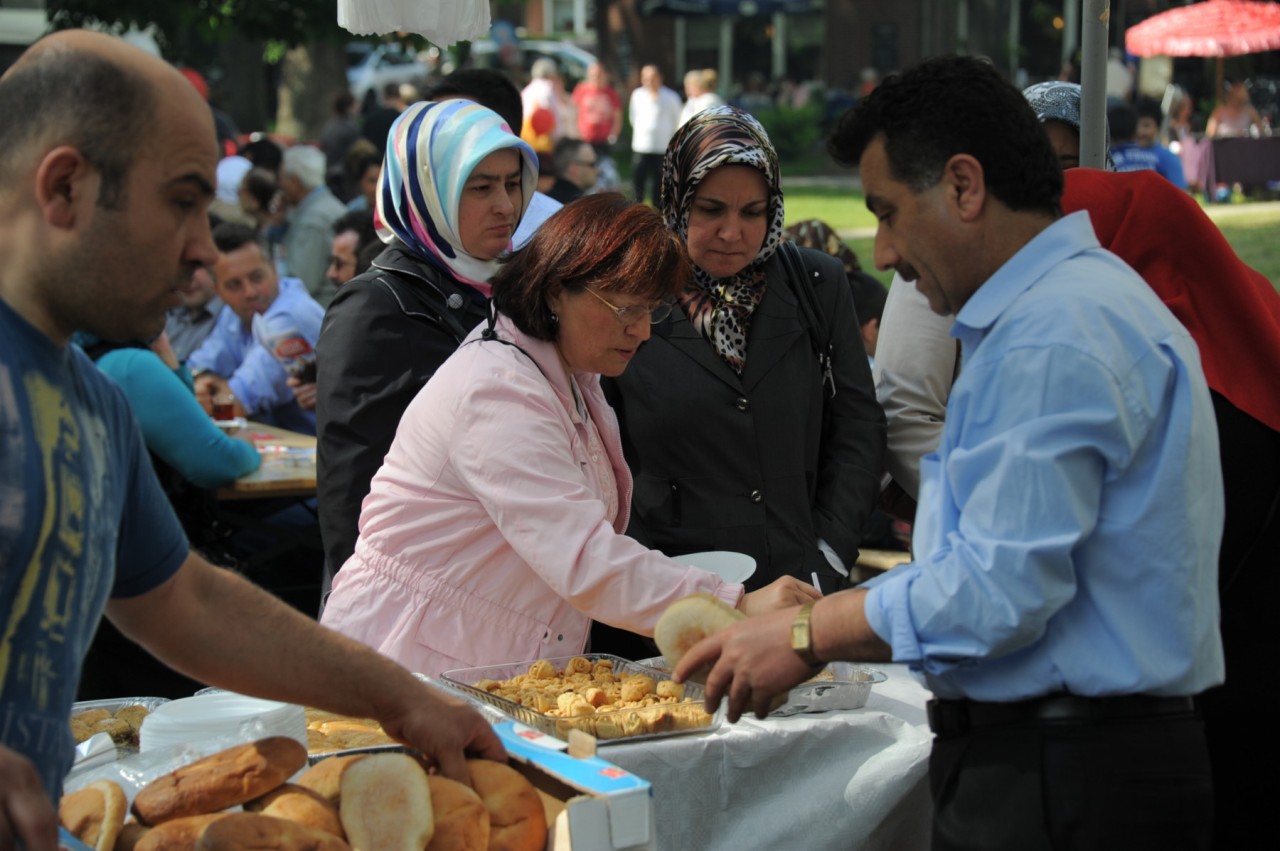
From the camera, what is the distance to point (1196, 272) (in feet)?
8.39

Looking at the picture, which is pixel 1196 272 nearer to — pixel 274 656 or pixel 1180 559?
pixel 1180 559

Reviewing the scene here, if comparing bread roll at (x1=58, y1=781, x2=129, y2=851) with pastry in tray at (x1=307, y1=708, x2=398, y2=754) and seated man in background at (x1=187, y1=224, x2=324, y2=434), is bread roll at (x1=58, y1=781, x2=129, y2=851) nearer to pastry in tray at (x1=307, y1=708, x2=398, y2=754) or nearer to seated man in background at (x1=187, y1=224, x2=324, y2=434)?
pastry in tray at (x1=307, y1=708, x2=398, y2=754)

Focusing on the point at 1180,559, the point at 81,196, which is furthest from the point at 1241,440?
the point at 81,196

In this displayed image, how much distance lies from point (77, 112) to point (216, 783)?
0.82m

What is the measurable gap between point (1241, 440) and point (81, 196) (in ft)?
6.35

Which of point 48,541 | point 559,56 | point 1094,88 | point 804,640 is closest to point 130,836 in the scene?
point 48,541

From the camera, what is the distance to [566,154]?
33.3 feet

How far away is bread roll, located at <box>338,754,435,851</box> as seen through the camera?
1773 mm

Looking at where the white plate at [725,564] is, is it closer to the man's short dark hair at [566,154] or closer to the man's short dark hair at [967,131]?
the man's short dark hair at [967,131]

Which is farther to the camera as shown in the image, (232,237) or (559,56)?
(559,56)

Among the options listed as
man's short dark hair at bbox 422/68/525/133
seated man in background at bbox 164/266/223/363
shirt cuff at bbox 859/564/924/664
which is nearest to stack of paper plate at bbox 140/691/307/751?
shirt cuff at bbox 859/564/924/664

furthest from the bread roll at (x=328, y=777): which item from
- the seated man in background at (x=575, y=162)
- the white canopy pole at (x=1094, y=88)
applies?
the seated man in background at (x=575, y=162)

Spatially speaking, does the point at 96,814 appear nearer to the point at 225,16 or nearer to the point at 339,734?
the point at 339,734

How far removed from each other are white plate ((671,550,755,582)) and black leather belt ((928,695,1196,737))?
2.59 ft
